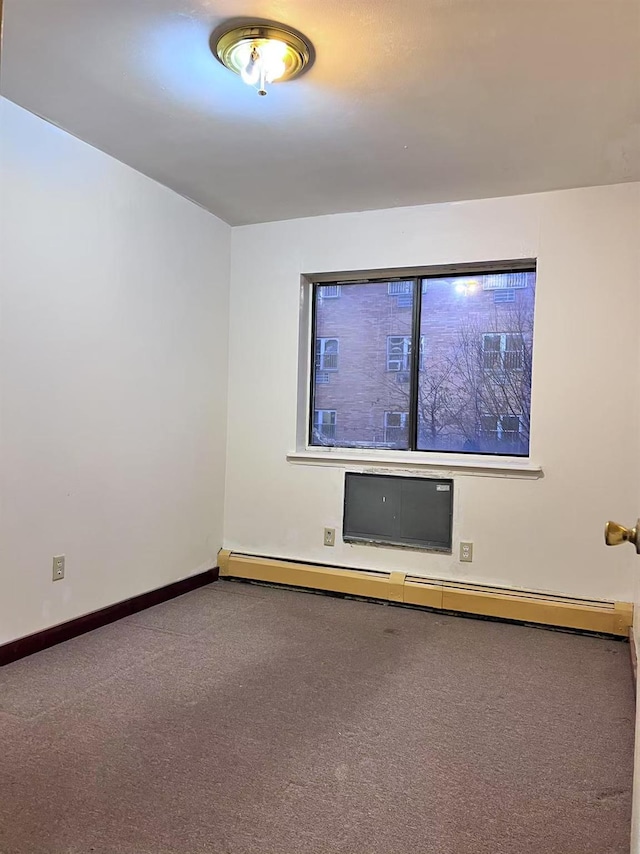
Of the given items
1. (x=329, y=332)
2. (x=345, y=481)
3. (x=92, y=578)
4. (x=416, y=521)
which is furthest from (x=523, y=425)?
(x=92, y=578)

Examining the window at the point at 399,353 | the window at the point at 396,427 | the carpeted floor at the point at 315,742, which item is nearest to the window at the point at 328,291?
the window at the point at 399,353

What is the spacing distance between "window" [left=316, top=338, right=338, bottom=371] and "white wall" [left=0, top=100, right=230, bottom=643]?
0.66m

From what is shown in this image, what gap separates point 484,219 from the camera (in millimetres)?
3420

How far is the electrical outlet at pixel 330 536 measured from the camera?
12.5 ft

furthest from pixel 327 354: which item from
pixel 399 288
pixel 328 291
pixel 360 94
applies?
pixel 360 94

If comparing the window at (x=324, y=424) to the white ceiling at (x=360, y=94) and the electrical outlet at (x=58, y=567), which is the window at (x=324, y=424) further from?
the electrical outlet at (x=58, y=567)

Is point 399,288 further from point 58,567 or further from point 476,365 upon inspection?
point 58,567

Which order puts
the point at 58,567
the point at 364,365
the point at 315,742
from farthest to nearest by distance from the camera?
the point at 364,365, the point at 58,567, the point at 315,742

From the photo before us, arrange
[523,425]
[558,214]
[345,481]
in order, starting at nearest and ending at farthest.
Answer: [558,214], [523,425], [345,481]

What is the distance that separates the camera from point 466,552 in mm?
3479

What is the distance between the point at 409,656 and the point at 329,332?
6.91ft

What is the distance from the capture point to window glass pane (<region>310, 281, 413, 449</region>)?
150 inches

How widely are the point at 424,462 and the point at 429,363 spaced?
24.5 inches

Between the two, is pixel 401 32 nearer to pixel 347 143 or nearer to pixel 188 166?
pixel 347 143
